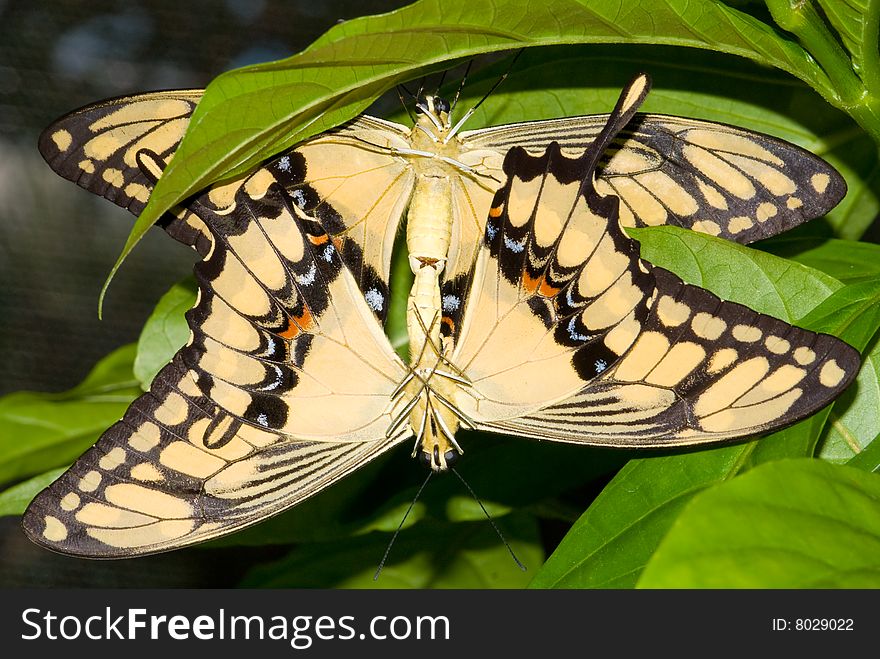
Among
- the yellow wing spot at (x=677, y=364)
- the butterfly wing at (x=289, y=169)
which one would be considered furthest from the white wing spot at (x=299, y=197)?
the yellow wing spot at (x=677, y=364)

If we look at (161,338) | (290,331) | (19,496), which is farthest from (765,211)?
(19,496)

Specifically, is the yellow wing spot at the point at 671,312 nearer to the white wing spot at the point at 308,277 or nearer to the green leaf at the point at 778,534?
the green leaf at the point at 778,534

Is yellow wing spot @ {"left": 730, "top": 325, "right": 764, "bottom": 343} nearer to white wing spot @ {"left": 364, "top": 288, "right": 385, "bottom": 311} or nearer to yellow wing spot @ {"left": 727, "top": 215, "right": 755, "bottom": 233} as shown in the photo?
yellow wing spot @ {"left": 727, "top": 215, "right": 755, "bottom": 233}

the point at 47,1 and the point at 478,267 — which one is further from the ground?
the point at 47,1

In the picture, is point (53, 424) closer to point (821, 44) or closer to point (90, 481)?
point (90, 481)

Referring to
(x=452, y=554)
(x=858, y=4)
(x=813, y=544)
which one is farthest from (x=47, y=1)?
(x=813, y=544)

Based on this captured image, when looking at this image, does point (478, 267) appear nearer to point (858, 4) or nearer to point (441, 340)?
point (441, 340)
